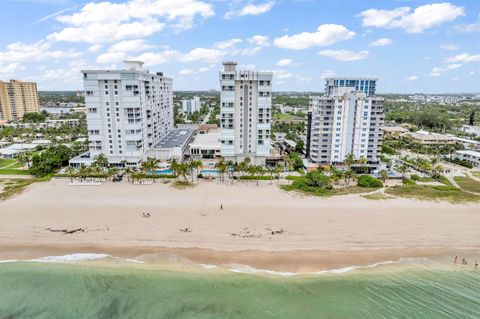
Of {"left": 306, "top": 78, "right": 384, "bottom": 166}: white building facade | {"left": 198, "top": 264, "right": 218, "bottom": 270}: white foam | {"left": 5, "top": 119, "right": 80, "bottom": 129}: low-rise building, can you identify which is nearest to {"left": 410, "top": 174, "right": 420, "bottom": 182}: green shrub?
{"left": 306, "top": 78, "right": 384, "bottom": 166}: white building facade

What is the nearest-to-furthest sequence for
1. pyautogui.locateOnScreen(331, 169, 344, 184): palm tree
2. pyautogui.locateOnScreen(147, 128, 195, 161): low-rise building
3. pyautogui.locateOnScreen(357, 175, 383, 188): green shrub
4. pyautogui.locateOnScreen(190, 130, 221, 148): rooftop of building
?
pyautogui.locateOnScreen(357, 175, 383, 188): green shrub < pyautogui.locateOnScreen(331, 169, 344, 184): palm tree < pyautogui.locateOnScreen(147, 128, 195, 161): low-rise building < pyautogui.locateOnScreen(190, 130, 221, 148): rooftop of building

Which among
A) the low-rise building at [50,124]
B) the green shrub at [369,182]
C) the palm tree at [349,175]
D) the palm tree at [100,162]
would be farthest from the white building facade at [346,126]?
the low-rise building at [50,124]

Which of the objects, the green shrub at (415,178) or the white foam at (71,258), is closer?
the white foam at (71,258)

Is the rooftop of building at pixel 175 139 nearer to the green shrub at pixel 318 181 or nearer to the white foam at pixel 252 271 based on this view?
the green shrub at pixel 318 181

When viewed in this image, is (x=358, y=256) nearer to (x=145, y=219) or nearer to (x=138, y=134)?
(x=145, y=219)

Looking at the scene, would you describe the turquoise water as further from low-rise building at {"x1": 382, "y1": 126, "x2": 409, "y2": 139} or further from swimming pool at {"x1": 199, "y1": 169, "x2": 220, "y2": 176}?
low-rise building at {"x1": 382, "y1": 126, "x2": 409, "y2": 139}

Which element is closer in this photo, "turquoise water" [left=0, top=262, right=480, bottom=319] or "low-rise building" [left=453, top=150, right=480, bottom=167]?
"turquoise water" [left=0, top=262, right=480, bottom=319]
